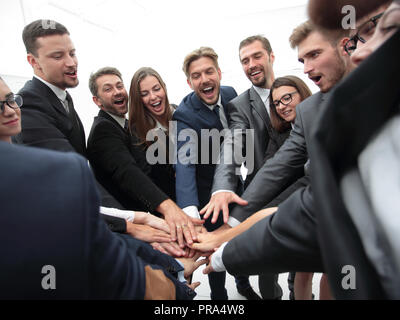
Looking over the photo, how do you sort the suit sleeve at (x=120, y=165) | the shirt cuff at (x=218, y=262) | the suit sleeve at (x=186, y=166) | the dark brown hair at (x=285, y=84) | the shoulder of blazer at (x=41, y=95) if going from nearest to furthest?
the shirt cuff at (x=218, y=262)
the shoulder of blazer at (x=41, y=95)
the suit sleeve at (x=120, y=165)
the suit sleeve at (x=186, y=166)
the dark brown hair at (x=285, y=84)

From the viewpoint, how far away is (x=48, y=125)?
1254 mm

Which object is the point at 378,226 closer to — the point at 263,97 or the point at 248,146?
the point at 248,146

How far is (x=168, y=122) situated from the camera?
1.93 meters

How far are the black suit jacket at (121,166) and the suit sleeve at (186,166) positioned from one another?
17cm

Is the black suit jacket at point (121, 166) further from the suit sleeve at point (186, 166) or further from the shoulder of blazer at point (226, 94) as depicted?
the shoulder of blazer at point (226, 94)

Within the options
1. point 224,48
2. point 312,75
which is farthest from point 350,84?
point 224,48

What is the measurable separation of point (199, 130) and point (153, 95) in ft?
1.54

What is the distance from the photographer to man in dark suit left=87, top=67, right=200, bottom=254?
4.57ft

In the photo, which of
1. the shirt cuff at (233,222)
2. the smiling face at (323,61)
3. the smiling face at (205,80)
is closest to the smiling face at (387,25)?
the smiling face at (323,61)

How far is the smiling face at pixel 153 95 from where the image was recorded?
6.00 ft

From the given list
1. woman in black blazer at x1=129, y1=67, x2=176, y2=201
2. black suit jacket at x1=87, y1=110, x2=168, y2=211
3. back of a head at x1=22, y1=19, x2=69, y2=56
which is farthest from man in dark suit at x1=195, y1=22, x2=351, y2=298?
back of a head at x1=22, y1=19, x2=69, y2=56

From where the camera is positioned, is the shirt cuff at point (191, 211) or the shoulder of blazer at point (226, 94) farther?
the shoulder of blazer at point (226, 94)
